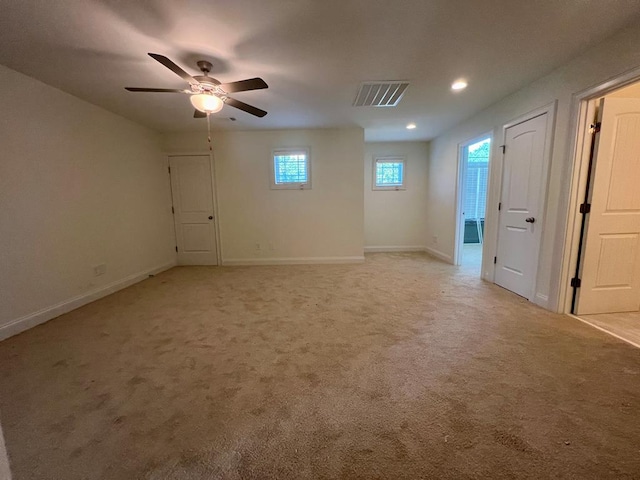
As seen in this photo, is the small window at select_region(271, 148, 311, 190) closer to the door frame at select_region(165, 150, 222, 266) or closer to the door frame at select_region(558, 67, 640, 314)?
the door frame at select_region(165, 150, 222, 266)

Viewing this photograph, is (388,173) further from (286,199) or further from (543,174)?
(543,174)

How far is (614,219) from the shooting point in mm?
2434

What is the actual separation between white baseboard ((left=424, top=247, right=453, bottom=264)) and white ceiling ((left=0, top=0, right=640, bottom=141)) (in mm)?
2708

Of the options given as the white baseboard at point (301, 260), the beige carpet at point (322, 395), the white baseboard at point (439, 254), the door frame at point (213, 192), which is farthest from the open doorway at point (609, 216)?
the door frame at point (213, 192)

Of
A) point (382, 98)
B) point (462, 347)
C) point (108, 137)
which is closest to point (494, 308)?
point (462, 347)

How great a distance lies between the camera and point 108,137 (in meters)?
3.49

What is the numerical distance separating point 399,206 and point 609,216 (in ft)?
11.8

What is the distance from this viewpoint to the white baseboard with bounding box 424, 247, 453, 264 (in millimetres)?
4812

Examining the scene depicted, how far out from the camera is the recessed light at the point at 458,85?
9.16ft

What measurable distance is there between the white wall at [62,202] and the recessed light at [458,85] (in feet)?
14.3

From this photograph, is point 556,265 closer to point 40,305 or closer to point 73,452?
Result: point 73,452

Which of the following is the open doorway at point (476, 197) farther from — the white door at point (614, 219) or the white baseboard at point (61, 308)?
the white baseboard at point (61, 308)

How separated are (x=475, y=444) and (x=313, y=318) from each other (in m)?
1.60

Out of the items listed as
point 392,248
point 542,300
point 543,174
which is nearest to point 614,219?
point 543,174
